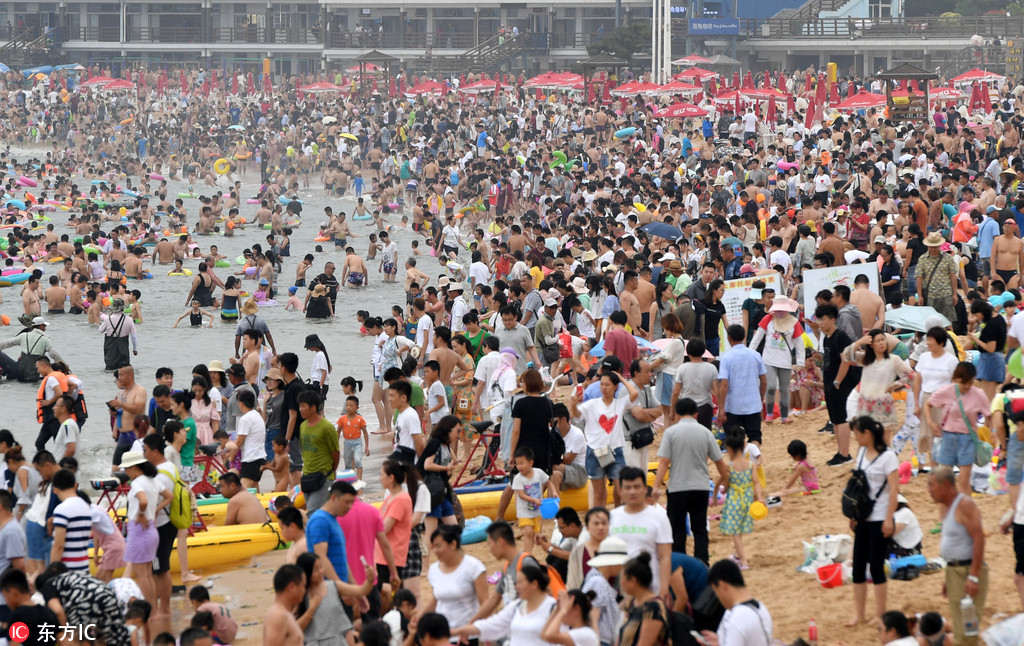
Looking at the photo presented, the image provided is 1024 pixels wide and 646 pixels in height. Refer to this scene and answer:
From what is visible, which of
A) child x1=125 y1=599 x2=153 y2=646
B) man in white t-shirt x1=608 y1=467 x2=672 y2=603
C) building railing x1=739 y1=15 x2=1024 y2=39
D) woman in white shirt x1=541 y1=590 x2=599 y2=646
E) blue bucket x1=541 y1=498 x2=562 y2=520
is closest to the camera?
woman in white shirt x1=541 y1=590 x2=599 y2=646

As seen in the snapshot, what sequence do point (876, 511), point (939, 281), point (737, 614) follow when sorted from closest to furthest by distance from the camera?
point (737, 614)
point (876, 511)
point (939, 281)

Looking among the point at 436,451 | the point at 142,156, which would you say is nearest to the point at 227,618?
the point at 436,451

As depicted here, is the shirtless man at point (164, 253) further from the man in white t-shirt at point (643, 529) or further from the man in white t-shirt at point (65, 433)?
the man in white t-shirt at point (643, 529)

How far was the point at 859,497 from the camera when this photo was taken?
7973mm

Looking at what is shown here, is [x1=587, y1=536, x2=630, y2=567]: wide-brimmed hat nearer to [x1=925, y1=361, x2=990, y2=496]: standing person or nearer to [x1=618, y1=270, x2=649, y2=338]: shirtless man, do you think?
[x1=925, y1=361, x2=990, y2=496]: standing person

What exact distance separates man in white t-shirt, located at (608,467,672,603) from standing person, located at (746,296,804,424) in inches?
187

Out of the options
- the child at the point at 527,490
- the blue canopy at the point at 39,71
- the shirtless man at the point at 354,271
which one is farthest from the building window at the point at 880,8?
the child at the point at 527,490

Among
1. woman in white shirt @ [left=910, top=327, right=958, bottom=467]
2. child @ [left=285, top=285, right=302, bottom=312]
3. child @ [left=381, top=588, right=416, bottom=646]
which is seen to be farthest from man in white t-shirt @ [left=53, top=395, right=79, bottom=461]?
child @ [left=285, top=285, right=302, bottom=312]

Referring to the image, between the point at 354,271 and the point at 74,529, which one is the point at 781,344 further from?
the point at 354,271

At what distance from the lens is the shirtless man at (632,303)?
1443 centimetres

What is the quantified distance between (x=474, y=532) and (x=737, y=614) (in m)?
4.77

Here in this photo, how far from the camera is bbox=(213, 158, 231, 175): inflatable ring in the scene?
1721 inches

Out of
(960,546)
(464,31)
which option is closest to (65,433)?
(960,546)

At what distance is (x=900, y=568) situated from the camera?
29.3 feet
